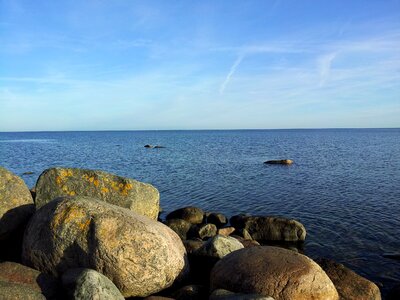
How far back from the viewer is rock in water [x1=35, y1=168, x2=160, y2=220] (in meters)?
12.3

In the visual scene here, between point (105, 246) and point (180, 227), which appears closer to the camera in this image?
point (105, 246)

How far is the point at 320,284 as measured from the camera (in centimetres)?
888

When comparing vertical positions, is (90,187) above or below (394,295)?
above

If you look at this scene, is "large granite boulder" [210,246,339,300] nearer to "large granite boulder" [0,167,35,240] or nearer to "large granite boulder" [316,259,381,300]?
"large granite boulder" [316,259,381,300]

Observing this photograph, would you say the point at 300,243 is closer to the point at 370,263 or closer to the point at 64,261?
the point at 370,263

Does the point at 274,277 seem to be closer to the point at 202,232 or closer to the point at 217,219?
the point at 202,232

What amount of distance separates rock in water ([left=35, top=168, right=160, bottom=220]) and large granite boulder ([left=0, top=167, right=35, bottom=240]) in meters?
0.39

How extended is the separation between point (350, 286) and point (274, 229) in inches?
373

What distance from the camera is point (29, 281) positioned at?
Result: 338 inches

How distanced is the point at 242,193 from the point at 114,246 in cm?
2294

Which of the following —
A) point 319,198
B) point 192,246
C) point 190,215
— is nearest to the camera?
point 192,246

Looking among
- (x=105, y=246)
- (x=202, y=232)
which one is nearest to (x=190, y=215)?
(x=202, y=232)

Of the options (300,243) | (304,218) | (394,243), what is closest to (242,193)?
(304,218)

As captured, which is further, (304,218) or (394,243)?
(304,218)
